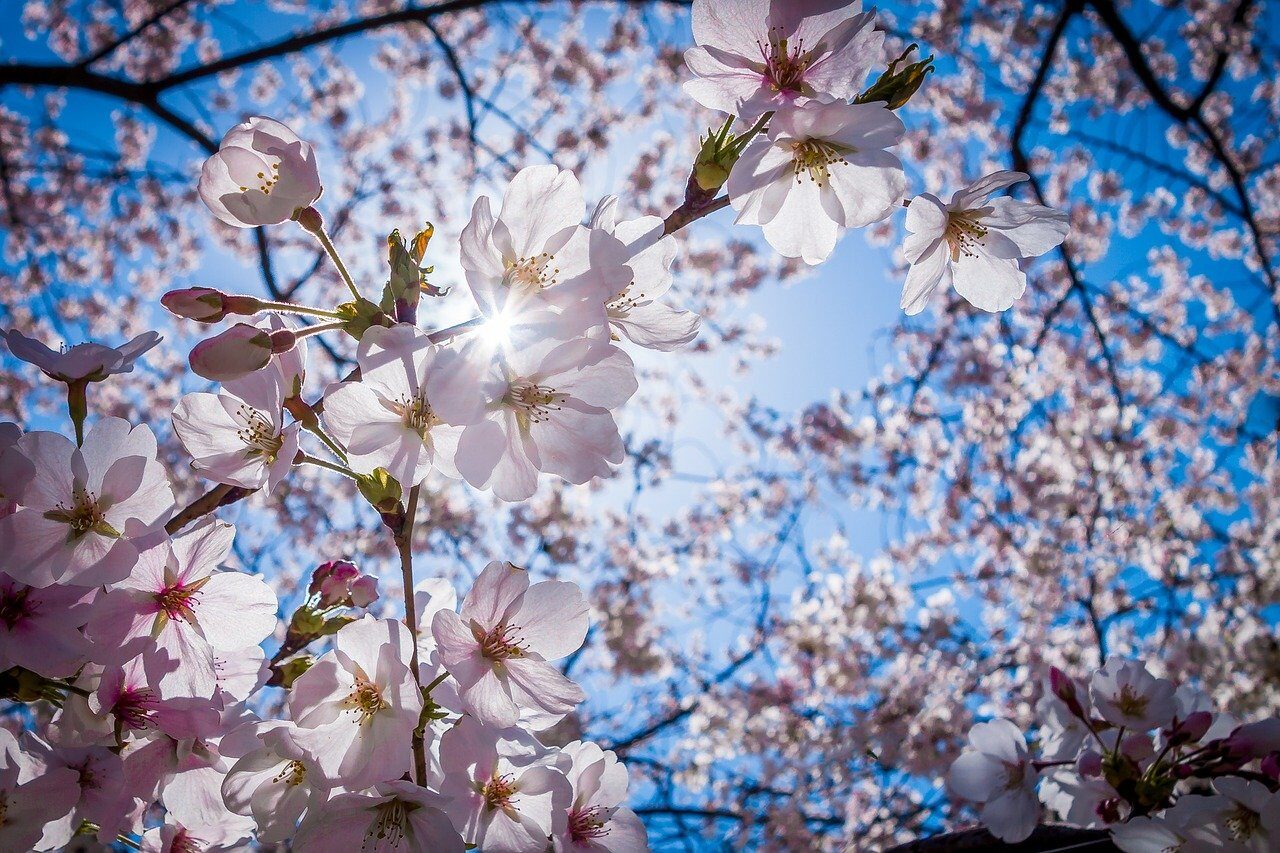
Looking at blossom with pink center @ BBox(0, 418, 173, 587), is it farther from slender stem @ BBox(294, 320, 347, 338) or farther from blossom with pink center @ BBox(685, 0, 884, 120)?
blossom with pink center @ BBox(685, 0, 884, 120)

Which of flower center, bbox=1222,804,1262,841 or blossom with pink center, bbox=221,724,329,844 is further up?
blossom with pink center, bbox=221,724,329,844

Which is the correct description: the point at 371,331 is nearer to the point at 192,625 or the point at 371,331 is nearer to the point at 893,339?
the point at 192,625

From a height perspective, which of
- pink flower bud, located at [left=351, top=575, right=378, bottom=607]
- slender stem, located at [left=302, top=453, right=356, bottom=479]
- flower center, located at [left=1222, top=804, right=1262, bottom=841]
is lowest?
flower center, located at [left=1222, top=804, right=1262, bottom=841]

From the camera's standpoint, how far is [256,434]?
1200 millimetres

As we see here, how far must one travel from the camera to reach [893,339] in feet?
31.1

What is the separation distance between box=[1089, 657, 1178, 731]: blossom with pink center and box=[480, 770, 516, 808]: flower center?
5.43ft

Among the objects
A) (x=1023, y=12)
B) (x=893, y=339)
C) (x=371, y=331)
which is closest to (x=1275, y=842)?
(x=371, y=331)

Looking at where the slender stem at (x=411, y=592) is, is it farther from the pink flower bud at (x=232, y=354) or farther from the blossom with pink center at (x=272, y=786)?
the pink flower bud at (x=232, y=354)

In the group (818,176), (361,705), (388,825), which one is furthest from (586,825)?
(818,176)

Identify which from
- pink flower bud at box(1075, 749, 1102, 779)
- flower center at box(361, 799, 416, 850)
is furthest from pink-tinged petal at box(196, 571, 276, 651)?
pink flower bud at box(1075, 749, 1102, 779)

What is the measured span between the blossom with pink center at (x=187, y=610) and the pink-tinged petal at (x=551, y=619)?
0.44 m

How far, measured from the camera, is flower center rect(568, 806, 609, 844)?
134cm

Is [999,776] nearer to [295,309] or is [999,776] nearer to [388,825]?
[388,825]

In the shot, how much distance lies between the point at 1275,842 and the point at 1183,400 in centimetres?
943
